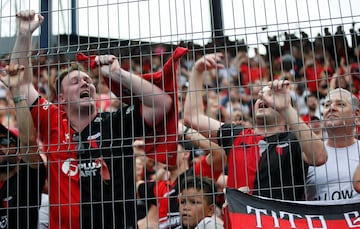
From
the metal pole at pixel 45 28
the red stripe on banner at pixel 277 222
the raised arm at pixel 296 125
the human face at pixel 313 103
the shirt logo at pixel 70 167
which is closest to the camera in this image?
the red stripe on banner at pixel 277 222

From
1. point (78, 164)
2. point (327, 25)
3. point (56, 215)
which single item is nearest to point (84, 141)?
point (78, 164)

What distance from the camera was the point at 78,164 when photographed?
3.74 meters

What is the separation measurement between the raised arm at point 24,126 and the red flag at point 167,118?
409 millimetres

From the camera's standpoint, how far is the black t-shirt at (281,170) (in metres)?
3.57

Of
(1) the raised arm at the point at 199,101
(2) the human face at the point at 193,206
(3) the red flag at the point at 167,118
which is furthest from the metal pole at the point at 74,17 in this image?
(2) the human face at the point at 193,206

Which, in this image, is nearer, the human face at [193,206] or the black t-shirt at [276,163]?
the black t-shirt at [276,163]

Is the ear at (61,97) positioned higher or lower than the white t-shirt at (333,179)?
higher

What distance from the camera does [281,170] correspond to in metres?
3.58

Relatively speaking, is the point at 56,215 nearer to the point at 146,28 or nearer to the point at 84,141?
the point at 84,141

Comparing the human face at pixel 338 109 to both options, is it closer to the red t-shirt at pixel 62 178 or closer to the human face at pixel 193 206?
the human face at pixel 193 206

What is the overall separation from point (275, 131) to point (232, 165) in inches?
13.4

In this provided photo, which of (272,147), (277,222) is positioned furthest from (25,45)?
(277,222)

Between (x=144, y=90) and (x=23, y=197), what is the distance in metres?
0.98

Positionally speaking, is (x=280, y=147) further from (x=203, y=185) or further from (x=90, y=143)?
(x=90, y=143)
